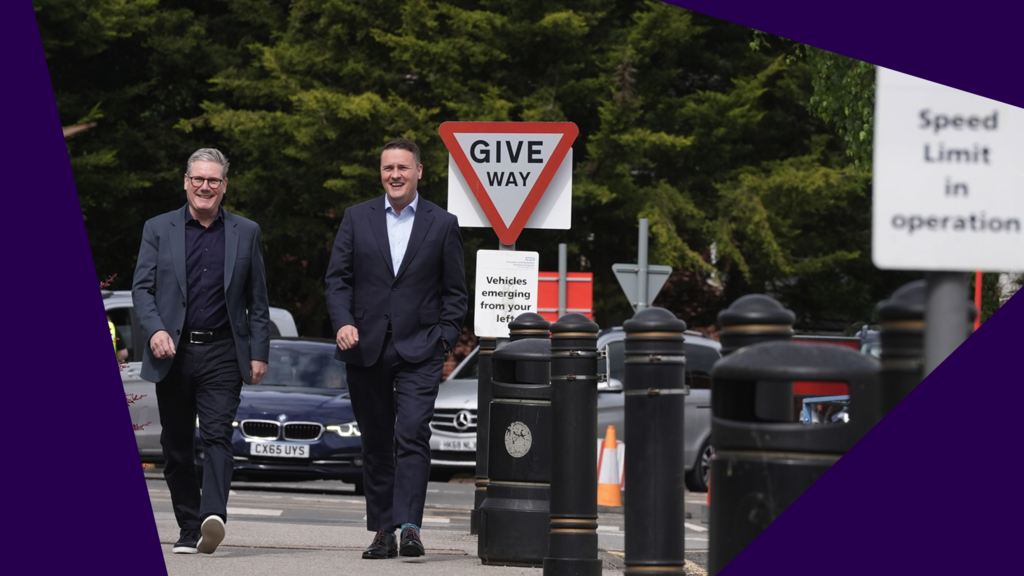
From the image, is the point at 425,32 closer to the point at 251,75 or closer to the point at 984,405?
the point at 251,75

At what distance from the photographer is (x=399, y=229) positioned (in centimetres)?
→ 754

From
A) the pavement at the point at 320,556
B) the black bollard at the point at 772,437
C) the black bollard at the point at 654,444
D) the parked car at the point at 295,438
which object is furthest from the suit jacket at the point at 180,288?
the parked car at the point at 295,438

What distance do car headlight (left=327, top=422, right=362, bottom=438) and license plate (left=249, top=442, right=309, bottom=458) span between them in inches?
11.6

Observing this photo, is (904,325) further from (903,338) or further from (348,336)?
(348,336)

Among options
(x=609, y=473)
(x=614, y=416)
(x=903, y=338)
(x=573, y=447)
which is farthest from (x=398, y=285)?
(x=614, y=416)

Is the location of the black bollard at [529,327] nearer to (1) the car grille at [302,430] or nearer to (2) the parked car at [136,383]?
(1) the car grille at [302,430]

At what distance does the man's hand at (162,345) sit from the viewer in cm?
693

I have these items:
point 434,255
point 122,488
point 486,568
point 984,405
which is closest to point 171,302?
point 434,255

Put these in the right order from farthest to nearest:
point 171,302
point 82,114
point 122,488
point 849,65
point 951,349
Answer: point 82,114, point 849,65, point 171,302, point 122,488, point 951,349

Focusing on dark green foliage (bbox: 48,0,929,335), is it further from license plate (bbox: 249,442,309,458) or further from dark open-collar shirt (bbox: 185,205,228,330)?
dark open-collar shirt (bbox: 185,205,228,330)

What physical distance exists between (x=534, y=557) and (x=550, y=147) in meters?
2.63

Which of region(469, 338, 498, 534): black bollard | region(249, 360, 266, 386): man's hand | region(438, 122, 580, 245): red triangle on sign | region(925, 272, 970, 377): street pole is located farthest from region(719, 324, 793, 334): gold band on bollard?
region(438, 122, 580, 245): red triangle on sign

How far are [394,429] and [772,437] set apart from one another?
3767mm

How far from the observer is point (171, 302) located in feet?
23.3
